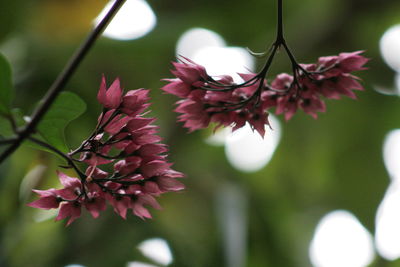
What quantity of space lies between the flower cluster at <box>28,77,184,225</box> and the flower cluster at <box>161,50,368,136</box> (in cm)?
5

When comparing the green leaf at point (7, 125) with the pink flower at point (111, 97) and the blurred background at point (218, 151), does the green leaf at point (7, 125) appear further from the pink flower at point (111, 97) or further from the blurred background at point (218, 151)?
the blurred background at point (218, 151)

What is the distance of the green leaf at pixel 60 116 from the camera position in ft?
1.44

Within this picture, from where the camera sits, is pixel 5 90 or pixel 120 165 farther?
pixel 120 165

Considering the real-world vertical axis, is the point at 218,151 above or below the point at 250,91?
below

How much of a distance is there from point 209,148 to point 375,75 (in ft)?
2.08

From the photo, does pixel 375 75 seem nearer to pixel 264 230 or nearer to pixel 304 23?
pixel 304 23

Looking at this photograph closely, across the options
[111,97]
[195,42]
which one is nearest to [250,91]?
[111,97]

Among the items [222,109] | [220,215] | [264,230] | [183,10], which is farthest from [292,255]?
[222,109]

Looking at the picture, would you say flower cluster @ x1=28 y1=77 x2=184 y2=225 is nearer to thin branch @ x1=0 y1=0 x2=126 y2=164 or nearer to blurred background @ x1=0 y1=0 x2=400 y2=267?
thin branch @ x1=0 y1=0 x2=126 y2=164

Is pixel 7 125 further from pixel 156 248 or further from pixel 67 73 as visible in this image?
pixel 156 248

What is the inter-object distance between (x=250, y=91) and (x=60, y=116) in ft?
0.68

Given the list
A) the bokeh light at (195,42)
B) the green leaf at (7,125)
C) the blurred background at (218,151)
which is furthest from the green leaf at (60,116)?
the bokeh light at (195,42)

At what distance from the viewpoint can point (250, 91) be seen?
1.89ft

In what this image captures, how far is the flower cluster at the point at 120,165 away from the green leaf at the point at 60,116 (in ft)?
0.08
